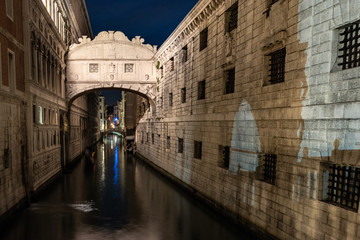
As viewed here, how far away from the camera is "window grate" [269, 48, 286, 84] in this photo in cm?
842

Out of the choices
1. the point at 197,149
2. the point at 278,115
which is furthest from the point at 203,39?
the point at 278,115

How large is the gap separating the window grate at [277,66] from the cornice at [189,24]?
481cm

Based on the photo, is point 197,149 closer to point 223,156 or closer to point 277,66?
point 223,156

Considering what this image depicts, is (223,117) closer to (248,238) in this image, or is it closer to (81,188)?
(248,238)

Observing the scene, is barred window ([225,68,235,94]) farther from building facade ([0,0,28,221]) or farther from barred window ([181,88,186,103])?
building facade ([0,0,28,221])

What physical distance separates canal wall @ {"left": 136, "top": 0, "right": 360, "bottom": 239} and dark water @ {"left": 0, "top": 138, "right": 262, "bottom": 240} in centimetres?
124

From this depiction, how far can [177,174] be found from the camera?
58.9 feet

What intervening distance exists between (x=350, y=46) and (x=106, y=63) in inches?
832

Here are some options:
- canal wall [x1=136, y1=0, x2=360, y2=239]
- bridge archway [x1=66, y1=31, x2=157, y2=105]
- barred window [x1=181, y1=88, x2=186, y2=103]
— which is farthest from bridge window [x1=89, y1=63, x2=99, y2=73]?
canal wall [x1=136, y1=0, x2=360, y2=239]

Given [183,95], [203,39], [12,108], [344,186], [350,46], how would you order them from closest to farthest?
[350,46], [344,186], [12,108], [203,39], [183,95]

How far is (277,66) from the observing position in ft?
28.4

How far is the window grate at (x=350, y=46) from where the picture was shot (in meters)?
6.08

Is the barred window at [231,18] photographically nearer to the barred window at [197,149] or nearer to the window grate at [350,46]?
the window grate at [350,46]

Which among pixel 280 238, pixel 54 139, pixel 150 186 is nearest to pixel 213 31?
pixel 280 238
